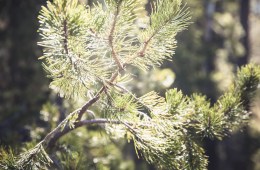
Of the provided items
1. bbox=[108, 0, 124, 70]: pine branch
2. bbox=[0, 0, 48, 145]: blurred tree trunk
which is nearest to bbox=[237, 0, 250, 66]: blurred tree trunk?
bbox=[0, 0, 48, 145]: blurred tree trunk

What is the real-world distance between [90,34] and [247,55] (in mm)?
10221

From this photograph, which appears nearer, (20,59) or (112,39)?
(112,39)

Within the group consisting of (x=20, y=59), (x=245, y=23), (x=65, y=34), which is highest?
(x=245, y=23)

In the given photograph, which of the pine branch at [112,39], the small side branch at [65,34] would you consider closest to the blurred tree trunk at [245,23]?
the pine branch at [112,39]

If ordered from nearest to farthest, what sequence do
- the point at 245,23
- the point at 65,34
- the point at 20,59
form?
1. the point at 65,34
2. the point at 20,59
3. the point at 245,23

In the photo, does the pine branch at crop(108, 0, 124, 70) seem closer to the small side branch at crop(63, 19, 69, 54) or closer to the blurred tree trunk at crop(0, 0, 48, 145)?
the small side branch at crop(63, 19, 69, 54)

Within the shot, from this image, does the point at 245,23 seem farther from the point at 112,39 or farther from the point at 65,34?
the point at 65,34

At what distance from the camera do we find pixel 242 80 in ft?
8.99

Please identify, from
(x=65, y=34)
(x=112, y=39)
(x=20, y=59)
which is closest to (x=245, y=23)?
(x=20, y=59)

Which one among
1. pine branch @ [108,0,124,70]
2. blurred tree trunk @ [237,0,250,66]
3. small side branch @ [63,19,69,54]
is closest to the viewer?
small side branch @ [63,19,69,54]

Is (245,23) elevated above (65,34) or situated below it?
above

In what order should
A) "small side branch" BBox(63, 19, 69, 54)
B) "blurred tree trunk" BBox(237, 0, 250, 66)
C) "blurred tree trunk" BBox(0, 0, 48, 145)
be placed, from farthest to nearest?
1. "blurred tree trunk" BBox(237, 0, 250, 66)
2. "blurred tree trunk" BBox(0, 0, 48, 145)
3. "small side branch" BBox(63, 19, 69, 54)

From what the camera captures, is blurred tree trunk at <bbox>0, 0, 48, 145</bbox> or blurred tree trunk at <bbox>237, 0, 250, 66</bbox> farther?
blurred tree trunk at <bbox>237, 0, 250, 66</bbox>

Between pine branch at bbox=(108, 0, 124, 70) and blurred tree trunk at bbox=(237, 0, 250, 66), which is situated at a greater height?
blurred tree trunk at bbox=(237, 0, 250, 66)
